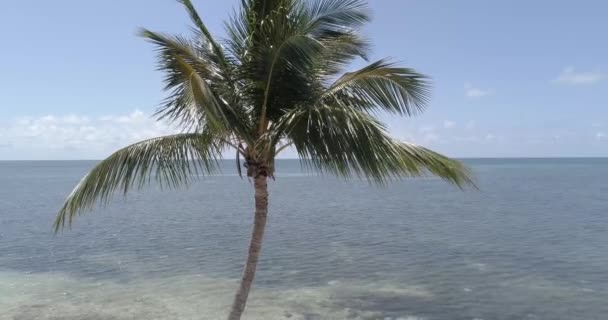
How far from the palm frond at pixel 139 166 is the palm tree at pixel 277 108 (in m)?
0.01

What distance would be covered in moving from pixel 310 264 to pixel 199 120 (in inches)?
659

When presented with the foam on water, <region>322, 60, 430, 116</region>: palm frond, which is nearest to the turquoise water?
the foam on water

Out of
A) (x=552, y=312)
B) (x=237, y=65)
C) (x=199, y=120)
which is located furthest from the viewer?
(x=552, y=312)

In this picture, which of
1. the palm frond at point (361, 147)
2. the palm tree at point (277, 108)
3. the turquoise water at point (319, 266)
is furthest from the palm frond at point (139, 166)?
the turquoise water at point (319, 266)

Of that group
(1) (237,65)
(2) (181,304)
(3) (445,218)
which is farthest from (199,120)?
(3) (445,218)

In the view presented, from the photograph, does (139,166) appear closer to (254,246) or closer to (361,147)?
(254,246)

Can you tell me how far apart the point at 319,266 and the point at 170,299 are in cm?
685

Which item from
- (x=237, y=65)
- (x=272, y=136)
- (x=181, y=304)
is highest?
(x=237, y=65)

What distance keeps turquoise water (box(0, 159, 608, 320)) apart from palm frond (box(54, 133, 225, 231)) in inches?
283

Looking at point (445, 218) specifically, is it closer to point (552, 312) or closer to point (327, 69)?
point (552, 312)

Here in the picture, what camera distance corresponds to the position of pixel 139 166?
691 cm

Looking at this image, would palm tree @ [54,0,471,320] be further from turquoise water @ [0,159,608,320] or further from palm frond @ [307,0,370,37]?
turquoise water @ [0,159,608,320]

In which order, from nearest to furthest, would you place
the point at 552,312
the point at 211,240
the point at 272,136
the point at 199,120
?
the point at 199,120
the point at 272,136
the point at 552,312
the point at 211,240

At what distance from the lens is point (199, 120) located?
19.7ft
